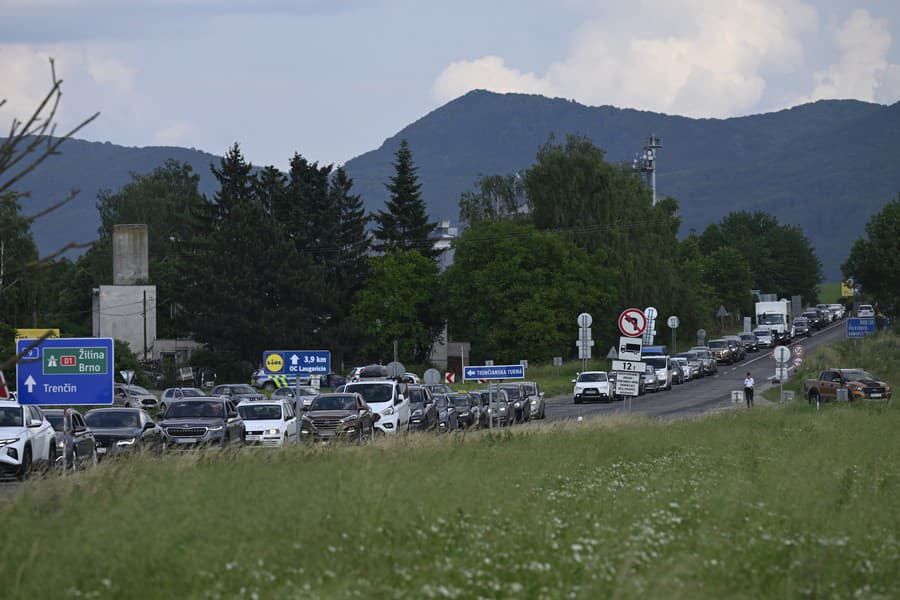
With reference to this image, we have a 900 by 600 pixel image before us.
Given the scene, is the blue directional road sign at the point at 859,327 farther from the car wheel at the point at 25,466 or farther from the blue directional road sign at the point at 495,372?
the car wheel at the point at 25,466

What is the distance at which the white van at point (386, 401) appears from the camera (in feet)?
125

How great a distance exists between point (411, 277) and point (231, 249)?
1428cm

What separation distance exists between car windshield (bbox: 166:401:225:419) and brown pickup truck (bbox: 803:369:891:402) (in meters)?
28.3

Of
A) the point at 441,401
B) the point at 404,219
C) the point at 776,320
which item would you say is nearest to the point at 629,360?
the point at 441,401

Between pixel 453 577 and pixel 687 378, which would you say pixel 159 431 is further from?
pixel 687 378

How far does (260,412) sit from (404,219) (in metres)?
66.5

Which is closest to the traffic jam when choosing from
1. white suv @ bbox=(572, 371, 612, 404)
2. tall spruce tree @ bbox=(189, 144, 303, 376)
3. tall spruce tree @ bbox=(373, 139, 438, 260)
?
white suv @ bbox=(572, 371, 612, 404)

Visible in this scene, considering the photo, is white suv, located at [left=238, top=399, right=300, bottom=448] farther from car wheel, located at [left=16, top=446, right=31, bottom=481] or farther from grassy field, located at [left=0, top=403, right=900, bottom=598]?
grassy field, located at [left=0, top=403, right=900, bottom=598]

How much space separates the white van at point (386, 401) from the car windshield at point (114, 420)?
853cm

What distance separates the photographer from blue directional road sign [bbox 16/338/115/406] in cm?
2833

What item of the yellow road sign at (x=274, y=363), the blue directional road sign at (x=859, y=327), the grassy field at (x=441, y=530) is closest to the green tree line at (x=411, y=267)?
the blue directional road sign at (x=859, y=327)

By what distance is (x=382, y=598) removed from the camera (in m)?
9.80

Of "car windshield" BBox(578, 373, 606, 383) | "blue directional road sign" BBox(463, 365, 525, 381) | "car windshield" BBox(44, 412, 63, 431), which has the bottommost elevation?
"car windshield" BBox(578, 373, 606, 383)

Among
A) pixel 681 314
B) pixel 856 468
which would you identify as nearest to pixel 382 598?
pixel 856 468
